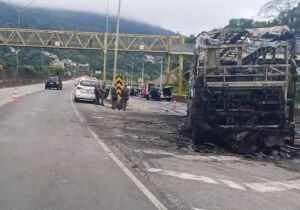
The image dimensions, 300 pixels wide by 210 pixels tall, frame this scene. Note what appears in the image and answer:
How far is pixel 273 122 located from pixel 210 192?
6.62m

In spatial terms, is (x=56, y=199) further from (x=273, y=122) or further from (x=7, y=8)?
(x=7, y=8)

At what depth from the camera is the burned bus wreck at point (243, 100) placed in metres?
15.5

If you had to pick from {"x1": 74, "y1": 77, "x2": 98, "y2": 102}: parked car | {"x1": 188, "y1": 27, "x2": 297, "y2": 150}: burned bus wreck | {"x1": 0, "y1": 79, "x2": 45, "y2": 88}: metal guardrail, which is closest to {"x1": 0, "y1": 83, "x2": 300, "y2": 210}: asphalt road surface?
{"x1": 188, "y1": 27, "x2": 297, "y2": 150}: burned bus wreck

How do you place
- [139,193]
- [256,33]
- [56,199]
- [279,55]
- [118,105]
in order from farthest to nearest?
[118,105] → [256,33] → [279,55] → [139,193] → [56,199]

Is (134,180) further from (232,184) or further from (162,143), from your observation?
(162,143)

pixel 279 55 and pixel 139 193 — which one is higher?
pixel 279 55

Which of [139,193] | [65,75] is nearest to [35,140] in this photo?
[139,193]

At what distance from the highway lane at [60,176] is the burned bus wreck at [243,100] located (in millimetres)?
3120

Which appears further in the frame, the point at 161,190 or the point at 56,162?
the point at 56,162

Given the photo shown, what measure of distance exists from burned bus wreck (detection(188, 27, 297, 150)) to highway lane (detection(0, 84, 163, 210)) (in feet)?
10.2

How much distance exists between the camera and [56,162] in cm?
1181

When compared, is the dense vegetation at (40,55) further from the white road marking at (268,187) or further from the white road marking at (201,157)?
the white road marking at (268,187)

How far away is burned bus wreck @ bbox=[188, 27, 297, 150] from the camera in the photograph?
15539 mm

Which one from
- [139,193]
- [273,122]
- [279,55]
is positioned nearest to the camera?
[139,193]
